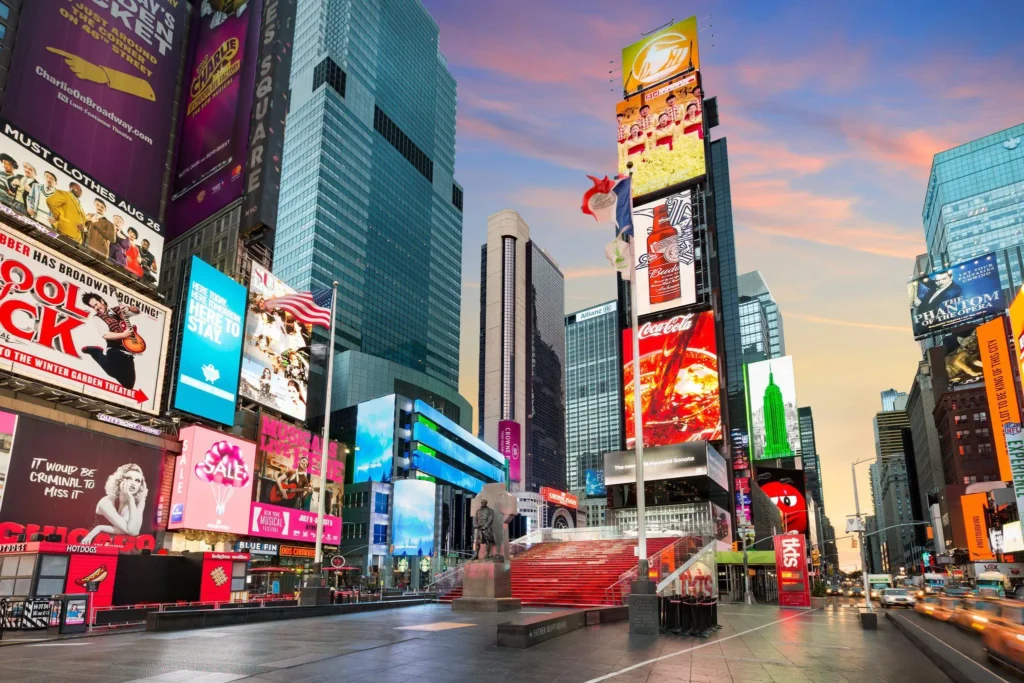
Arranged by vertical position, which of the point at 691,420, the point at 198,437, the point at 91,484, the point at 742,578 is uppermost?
the point at 691,420

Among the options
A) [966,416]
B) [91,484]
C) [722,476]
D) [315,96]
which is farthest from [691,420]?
[315,96]

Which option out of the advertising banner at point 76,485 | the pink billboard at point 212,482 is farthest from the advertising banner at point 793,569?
the pink billboard at point 212,482

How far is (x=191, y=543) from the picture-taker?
52281 millimetres

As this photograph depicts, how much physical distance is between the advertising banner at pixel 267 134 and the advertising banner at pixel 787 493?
314 feet

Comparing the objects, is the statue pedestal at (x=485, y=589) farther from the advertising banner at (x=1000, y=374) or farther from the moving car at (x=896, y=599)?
the advertising banner at (x=1000, y=374)

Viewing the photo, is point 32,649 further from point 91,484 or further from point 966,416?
point 966,416

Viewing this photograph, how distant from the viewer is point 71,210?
43250mm

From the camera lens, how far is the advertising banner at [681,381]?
76188 millimetres

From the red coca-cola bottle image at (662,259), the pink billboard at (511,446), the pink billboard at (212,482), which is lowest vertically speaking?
the pink billboard at (212,482)

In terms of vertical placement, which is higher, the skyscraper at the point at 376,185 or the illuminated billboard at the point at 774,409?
the skyscraper at the point at 376,185

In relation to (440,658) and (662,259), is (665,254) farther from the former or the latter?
(440,658)

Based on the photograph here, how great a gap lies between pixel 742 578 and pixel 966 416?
95.8 metres

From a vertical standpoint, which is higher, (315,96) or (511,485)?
(315,96)

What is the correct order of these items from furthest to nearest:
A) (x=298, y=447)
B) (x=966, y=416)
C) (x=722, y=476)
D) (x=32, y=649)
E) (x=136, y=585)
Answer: (x=966, y=416) < (x=722, y=476) < (x=298, y=447) < (x=136, y=585) < (x=32, y=649)
